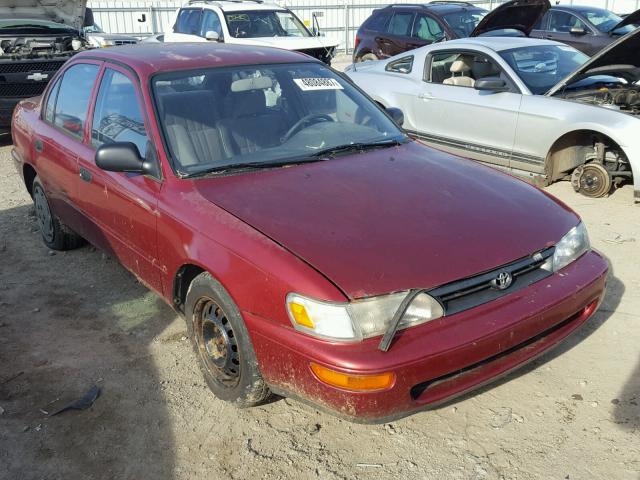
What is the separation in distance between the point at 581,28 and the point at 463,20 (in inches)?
85.6

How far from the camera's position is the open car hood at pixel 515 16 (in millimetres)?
8031

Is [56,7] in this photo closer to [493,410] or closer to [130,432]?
[130,432]

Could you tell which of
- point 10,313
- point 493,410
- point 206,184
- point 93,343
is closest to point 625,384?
point 493,410

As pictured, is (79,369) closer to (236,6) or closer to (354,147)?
(354,147)

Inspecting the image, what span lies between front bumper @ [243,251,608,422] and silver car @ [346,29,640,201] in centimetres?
353

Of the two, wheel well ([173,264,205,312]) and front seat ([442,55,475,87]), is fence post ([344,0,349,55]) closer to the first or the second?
front seat ([442,55,475,87])

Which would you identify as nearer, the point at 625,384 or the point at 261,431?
the point at 261,431

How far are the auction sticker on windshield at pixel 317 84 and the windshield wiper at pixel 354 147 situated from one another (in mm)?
549

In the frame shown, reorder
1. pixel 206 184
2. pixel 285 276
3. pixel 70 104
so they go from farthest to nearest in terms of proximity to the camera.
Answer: pixel 70 104 → pixel 206 184 → pixel 285 276

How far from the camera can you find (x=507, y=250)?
2.75 metres

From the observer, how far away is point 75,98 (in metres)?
4.36

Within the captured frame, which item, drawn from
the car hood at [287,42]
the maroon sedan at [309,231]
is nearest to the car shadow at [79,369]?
the maroon sedan at [309,231]

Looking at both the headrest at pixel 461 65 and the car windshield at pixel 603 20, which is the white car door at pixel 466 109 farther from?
the car windshield at pixel 603 20

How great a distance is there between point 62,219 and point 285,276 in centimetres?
282
